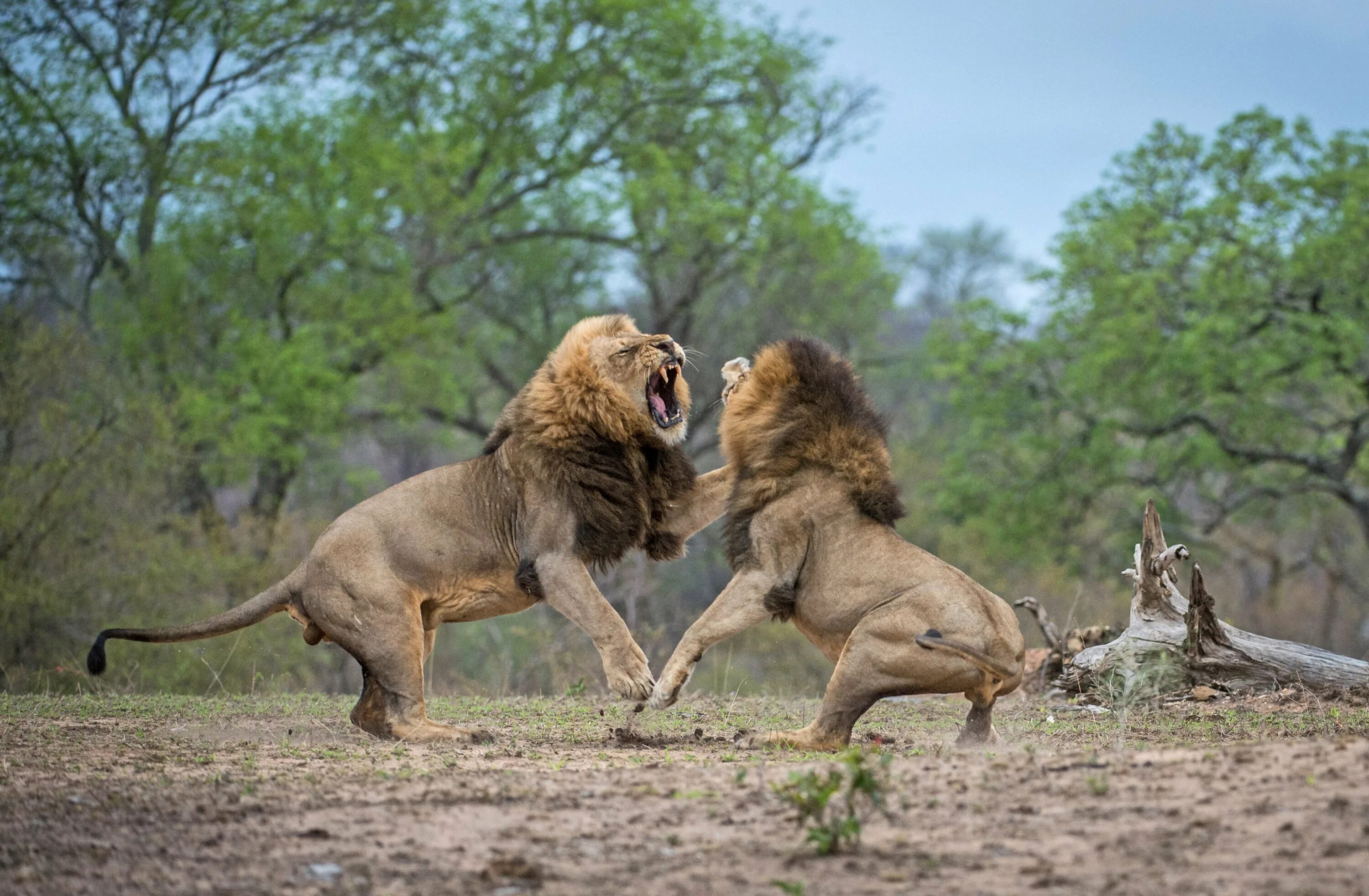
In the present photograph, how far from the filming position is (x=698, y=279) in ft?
97.6

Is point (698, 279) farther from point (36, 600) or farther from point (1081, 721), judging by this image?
point (1081, 721)

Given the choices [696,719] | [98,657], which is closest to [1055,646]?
[696,719]

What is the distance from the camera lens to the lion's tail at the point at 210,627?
6.42 meters

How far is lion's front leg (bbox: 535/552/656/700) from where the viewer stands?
6.00m

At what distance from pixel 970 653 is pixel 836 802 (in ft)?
4.41

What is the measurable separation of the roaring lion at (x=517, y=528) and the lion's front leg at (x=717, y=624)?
1.18 feet

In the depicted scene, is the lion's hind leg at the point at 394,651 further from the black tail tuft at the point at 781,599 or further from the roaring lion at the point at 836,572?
the black tail tuft at the point at 781,599

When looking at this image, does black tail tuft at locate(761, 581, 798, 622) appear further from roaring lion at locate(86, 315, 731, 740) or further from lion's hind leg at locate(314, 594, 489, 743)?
lion's hind leg at locate(314, 594, 489, 743)

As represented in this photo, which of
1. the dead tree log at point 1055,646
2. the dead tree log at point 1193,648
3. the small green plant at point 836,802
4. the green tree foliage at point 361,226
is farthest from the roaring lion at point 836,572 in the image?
the green tree foliage at point 361,226

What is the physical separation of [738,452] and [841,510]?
1.93ft

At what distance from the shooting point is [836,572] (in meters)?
5.89

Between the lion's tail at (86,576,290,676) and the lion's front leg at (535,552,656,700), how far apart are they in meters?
1.23

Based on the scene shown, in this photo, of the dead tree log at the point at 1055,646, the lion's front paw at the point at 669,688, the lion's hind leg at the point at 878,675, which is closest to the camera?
the lion's hind leg at the point at 878,675

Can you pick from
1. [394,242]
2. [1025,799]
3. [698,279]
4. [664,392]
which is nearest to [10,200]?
[394,242]
